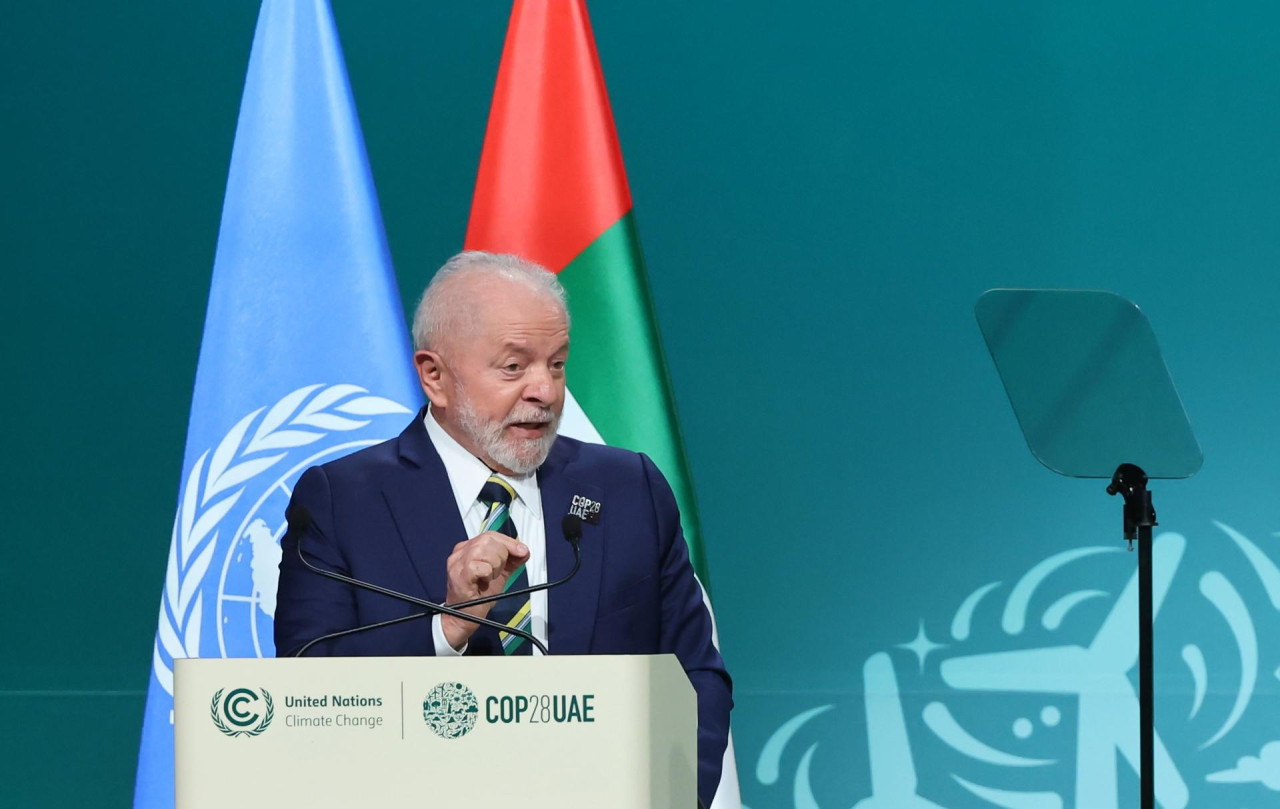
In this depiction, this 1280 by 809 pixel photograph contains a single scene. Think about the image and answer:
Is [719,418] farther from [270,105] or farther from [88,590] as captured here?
[88,590]

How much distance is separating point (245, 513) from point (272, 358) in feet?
0.99

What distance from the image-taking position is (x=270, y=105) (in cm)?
275

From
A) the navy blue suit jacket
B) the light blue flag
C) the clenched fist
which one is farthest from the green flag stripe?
the clenched fist

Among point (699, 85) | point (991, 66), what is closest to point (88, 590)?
point (699, 85)

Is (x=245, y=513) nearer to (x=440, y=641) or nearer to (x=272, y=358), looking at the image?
(x=272, y=358)

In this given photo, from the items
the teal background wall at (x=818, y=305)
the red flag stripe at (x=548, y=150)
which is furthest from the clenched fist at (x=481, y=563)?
the teal background wall at (x=818, y=305)

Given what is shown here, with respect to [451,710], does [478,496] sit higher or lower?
higher

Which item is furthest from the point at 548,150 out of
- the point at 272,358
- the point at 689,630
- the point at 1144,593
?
the point at 1144,593

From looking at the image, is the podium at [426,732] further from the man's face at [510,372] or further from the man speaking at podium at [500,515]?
the man's face at [510,372]

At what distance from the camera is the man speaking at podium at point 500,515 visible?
1848 millimetres

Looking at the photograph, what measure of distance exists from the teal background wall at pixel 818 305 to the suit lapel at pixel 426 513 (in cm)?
132

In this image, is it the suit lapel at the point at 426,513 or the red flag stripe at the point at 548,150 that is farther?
the red flag stripe at the point at 548,150

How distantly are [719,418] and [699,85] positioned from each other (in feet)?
2.62

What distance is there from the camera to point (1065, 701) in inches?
125
